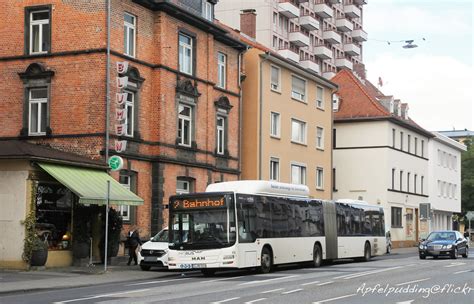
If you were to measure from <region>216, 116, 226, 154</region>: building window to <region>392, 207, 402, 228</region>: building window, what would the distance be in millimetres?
26449

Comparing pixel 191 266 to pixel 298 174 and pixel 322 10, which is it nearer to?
pixel 298 174

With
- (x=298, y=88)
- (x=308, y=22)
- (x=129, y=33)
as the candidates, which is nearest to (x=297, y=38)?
(x=308, y=22)

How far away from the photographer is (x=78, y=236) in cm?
3006

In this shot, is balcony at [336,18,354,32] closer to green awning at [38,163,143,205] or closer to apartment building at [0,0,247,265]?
apartment building at [0,0,247,265]

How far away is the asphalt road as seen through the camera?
17.3 m

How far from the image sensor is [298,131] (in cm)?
5016

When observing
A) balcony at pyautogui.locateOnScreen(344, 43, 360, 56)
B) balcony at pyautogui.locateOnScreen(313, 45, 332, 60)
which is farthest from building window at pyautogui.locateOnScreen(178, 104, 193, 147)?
balcony at pyautogui.locateOnScreen(344, 43, 360, 56)

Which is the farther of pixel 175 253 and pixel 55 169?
pixel 55 169

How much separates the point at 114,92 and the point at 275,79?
53.9 feet

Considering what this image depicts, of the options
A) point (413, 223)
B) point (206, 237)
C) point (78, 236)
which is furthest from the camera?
point (413, 223)

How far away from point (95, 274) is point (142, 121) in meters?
9.15

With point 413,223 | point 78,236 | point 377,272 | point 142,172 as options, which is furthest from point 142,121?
point 413,223

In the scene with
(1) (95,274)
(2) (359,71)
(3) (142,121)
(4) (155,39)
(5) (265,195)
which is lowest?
(1) (95,274)

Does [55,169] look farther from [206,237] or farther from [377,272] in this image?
[377,272]
